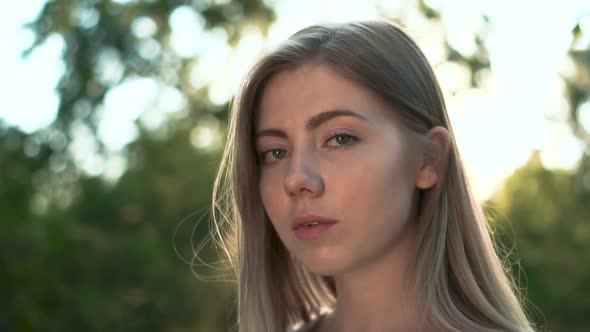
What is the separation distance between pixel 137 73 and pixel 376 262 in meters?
6.73

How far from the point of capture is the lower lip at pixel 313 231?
292cm

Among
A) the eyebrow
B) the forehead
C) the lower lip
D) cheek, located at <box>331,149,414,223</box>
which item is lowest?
the lower lip

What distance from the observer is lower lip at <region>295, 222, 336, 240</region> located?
9.58 feet

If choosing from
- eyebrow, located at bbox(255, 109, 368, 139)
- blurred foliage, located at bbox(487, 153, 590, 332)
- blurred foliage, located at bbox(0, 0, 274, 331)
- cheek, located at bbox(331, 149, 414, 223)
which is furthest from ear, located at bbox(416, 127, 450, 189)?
blurred foliage, located at bbox(487, 153, 590, 332)

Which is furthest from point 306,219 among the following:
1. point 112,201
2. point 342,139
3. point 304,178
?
point 112,201

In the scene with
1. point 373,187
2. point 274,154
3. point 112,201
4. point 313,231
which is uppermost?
point 112,201

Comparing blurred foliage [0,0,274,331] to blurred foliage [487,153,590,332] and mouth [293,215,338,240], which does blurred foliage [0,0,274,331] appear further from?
mouth [293,215,338,240]

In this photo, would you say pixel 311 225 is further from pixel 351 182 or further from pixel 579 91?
pixel 579 91

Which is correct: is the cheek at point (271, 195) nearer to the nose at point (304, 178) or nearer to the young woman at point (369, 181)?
the young woman at point (369, 181)

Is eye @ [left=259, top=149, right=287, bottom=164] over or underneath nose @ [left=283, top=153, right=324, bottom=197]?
over

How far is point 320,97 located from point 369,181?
32 cm

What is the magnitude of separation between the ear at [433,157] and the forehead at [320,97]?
7.7 inches

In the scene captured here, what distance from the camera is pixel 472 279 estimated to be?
305 cm

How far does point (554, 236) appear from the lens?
1312 cm
